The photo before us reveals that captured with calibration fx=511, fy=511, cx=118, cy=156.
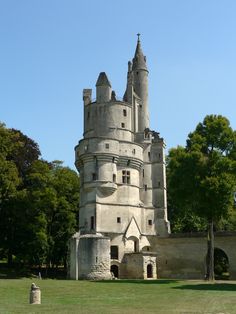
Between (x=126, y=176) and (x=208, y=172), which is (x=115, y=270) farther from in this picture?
(x=208, y=172)

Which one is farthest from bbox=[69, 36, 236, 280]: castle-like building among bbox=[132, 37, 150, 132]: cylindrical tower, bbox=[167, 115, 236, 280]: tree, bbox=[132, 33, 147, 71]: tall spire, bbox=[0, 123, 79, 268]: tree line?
bbox=[167, 115, 236, 280]: tree

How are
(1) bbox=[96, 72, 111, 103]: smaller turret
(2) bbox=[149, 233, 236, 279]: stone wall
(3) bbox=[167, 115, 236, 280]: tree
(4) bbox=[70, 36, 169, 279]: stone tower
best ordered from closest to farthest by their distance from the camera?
(3) bbox=[167, 115, 236, 280]: tree, (4) bbox=[70, 36, 169, 279]: stone tower, (2) bbox=[149, 233, 236, 279]: stone wall, (1) bbox=[96, 72, 111, 103]: smaller turret

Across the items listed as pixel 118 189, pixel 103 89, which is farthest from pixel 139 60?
pixel 118 189

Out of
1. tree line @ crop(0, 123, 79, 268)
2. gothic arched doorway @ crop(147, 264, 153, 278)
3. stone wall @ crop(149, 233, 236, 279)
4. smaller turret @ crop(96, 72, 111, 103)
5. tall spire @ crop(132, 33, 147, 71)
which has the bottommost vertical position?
gothic arched doorway @ crop(147, 264, 153, 278)

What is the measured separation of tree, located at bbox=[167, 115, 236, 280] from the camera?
37469 mm

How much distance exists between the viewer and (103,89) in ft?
164

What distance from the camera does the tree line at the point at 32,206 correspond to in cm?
4803

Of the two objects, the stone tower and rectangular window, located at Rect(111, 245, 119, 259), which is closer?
the stone tower

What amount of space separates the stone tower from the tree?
7.91 m

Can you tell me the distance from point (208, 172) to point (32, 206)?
18182 millimetres

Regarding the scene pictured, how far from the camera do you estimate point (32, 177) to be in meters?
49.6

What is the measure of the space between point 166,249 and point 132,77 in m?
18.3

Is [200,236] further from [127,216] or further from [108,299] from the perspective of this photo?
[108,299]

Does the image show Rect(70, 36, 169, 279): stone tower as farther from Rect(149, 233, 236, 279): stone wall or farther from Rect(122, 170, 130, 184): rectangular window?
Rect(149, 233, 236, 279): stone wall
